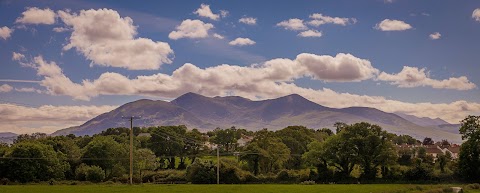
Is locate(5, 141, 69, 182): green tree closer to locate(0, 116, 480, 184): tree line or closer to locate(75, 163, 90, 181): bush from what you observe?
locate(0, 116, 480, 184): tree line

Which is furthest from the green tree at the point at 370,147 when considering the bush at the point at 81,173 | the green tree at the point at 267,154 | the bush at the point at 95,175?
the bush at the point at 81,173

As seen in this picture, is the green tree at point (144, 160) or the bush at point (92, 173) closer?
the bush at point (92, 173)

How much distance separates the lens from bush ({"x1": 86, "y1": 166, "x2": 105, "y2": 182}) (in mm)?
83812

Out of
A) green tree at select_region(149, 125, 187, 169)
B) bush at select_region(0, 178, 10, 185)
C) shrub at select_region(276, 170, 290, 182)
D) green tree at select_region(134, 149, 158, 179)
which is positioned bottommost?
shrub at select_region(276, 170, 290, 182)

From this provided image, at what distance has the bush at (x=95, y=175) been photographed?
83.8m

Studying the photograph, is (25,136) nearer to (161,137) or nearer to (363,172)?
(161,137)

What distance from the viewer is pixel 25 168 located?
→ 261 feet

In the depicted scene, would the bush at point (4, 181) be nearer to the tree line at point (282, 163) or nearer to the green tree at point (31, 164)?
the tree line at point (282, 163)

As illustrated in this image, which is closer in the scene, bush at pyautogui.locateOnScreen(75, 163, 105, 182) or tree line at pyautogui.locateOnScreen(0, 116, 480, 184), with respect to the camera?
tree line at pyautogui.locateOnScreen(0, 116, 480, 184)

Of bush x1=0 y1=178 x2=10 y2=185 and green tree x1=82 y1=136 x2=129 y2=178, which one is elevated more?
green tree x1=82 y1=136 x2=129 y2=178

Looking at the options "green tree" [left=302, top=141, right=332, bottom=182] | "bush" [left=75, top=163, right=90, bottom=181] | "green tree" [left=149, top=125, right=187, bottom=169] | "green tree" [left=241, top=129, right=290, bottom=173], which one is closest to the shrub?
"green tree" [left=302, top=141, right=332, bottom=182]

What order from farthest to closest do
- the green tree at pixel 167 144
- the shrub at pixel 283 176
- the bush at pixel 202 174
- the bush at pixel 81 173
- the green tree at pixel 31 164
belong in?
the green tree at pixel 167 144 → the bush at pixel 81 173 → the bush at pixel 202 174 → the shrub at pixel 283 176 → the green tree at pixel 31 164

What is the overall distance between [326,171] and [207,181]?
21286mm

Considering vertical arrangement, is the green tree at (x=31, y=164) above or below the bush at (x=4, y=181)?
above
